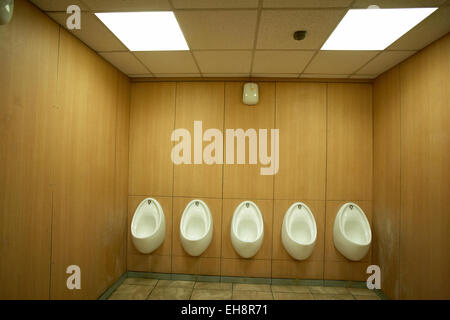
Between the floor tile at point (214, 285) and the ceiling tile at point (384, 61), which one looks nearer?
the ceiling tile at point (384, 61)

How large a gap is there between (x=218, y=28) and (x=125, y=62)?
4.22 ft

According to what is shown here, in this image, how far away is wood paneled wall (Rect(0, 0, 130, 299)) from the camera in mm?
1371

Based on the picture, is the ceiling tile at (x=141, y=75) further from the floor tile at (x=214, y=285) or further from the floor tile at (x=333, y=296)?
the floor tile at (x=333, y=296)

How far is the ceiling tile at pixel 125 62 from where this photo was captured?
2.21m

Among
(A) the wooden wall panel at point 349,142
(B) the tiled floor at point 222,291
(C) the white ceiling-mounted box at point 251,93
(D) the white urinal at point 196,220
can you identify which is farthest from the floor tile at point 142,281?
(C) the white ceiling-mounted box at point 251,93

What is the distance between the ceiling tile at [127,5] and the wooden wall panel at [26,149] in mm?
448

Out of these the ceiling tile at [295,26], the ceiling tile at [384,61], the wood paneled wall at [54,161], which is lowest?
the wood paneled wall at [54,161]

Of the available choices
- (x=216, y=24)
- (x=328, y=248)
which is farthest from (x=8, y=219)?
(x=328, y=248)

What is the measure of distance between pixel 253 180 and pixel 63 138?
6.84 ft

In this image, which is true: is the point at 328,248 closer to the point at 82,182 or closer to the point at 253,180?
the point at 253,180

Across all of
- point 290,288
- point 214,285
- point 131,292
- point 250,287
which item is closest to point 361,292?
point 290,288

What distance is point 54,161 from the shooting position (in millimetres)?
1706

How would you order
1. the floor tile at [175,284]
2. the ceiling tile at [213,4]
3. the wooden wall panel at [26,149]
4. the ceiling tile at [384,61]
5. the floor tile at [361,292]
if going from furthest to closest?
the floor tile at [175,284]
the floor tile at [361,292]
the ceiling tile at [384,61]
the ceiling tile at [213,4]
the wooden wall panel at [26,149]

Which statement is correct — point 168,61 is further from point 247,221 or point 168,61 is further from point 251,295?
point 251,295
